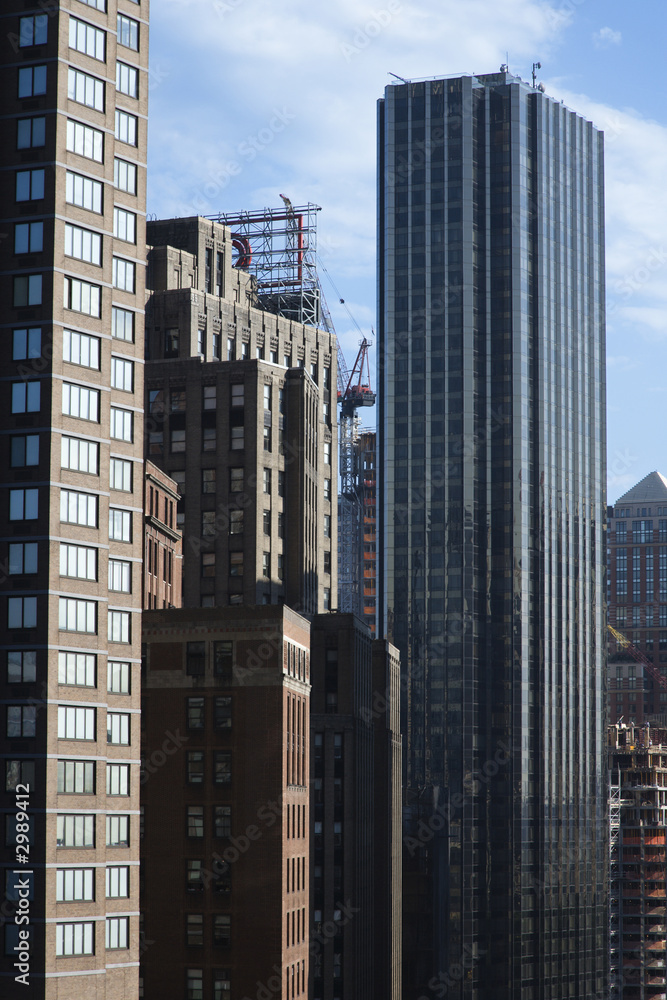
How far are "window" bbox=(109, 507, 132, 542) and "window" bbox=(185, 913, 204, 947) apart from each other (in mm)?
43166

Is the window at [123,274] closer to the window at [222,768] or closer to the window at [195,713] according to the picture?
the window at [195,713]

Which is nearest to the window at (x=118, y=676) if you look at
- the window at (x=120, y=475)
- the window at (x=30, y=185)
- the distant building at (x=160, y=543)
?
the window at (x=120, y=475)

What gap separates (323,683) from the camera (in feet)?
632

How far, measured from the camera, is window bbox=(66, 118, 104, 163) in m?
112

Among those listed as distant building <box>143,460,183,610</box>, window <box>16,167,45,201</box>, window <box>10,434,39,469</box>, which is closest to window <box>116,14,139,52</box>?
window <box>16,167,45,201</box>

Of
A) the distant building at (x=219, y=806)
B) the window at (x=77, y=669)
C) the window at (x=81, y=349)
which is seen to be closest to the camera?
the window at (x=77, y=669)

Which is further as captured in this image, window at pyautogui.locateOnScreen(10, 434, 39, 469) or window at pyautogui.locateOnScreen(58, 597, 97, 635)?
window at pyautogui.locateOnScreen(10, 434, 39, 469)

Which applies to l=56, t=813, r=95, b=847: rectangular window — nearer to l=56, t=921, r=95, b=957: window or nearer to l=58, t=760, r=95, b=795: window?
l=58, t=760, r=95, b=795: window

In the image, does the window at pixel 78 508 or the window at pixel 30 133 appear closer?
the window at pixel 78 508

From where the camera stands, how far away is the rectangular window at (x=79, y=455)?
109188 mm

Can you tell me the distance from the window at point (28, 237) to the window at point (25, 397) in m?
9.54

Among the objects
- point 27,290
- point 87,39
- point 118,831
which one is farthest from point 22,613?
point 87,39

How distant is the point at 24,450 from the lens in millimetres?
108562

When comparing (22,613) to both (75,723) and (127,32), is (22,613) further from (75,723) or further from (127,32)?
(127,32)
